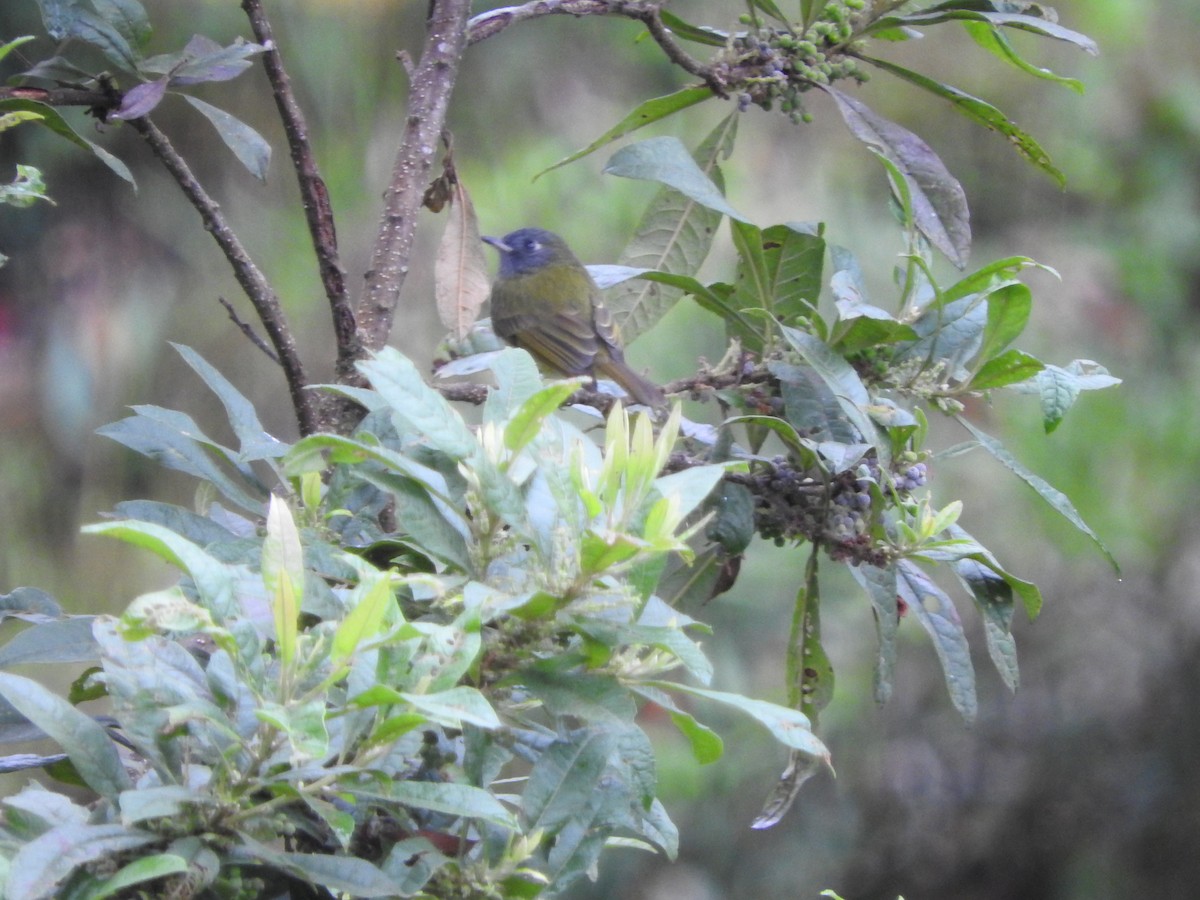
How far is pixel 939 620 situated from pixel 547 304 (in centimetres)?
222

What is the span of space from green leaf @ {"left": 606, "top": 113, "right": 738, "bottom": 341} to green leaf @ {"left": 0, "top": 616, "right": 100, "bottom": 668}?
0.96 metres

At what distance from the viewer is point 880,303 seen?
3.69 meters

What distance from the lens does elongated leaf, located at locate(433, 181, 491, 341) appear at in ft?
5.69

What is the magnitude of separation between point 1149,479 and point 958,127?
1.38m

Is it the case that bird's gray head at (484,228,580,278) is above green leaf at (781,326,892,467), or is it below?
below

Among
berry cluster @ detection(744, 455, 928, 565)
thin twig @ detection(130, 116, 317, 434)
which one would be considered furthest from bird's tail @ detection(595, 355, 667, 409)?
thin twig @ detection(130, 116, 317, 434)

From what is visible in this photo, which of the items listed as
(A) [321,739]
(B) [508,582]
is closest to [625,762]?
(B) [508,582]

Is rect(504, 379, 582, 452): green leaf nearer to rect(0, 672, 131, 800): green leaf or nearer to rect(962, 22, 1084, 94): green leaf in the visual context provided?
rect(0, 672, 131, 800): green leaf

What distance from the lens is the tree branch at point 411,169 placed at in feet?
4.91

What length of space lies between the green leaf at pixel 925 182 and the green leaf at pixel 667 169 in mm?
273

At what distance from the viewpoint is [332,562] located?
1.00 m

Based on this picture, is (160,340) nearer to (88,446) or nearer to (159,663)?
(88,446)

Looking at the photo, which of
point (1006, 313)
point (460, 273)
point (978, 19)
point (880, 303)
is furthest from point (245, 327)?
point (880, 303)

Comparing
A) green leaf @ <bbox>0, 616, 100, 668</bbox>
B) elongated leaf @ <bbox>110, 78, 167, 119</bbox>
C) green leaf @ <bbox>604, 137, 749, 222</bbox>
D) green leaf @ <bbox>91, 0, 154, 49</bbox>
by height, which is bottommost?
green leaf @ <bbox>0, 616, 100, 668</bbox>
